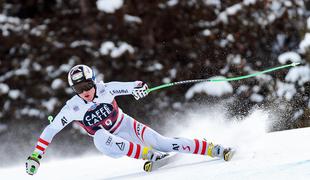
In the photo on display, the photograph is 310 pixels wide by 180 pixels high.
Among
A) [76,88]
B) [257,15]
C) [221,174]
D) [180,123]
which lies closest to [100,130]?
[76,88]

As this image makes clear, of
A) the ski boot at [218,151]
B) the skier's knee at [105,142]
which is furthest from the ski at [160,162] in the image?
the skier's knee at [105,142]

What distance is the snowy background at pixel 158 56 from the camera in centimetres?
992

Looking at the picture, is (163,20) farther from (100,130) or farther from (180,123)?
(100,130)

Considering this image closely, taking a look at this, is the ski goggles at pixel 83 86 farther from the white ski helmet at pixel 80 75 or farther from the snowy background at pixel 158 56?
the snowy background at pixel 158 56

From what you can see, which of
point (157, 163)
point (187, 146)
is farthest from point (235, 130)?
point (157, 163)

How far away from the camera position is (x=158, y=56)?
10.2m

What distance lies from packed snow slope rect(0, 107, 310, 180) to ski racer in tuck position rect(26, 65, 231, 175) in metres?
0.18

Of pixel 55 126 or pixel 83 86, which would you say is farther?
pixel 55 126

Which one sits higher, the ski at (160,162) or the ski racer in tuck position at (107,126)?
the ski racer in tuck position at (107,126)

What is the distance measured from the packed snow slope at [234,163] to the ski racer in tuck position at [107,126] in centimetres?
18

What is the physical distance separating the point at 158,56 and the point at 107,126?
5.39 meters

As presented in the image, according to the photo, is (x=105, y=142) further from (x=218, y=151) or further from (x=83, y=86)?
(x=218, y=151)

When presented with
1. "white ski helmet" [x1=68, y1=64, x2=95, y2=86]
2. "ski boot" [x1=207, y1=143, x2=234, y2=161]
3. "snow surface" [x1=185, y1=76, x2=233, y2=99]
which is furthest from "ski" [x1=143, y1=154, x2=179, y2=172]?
"snow surface" [x1=185, y1=76, x2=233, y2=99]

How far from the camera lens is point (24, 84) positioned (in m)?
10.3
